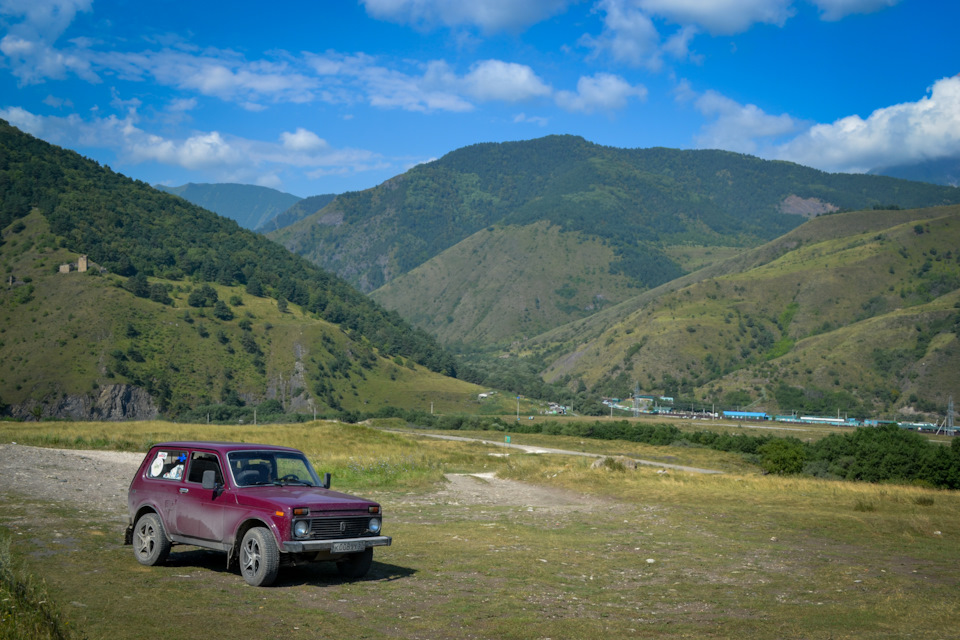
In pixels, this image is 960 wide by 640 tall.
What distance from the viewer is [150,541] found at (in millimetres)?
12633

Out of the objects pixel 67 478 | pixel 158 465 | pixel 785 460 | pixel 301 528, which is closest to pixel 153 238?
pixel 785 460

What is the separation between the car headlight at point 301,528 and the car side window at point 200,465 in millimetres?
2135

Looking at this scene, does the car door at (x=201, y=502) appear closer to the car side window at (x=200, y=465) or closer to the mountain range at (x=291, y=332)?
the car side window at (x=200, y=465)

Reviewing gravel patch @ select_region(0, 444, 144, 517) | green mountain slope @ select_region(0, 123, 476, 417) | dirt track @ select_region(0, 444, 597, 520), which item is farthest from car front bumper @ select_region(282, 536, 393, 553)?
green mountain slope @ select_region(0, 123, 476, 417)

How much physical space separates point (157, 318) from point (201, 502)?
119 m

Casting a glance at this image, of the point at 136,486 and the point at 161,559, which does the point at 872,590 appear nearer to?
the point at 161,559

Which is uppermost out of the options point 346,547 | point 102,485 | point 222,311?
point 222,311

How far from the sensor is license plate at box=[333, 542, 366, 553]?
37.3ft

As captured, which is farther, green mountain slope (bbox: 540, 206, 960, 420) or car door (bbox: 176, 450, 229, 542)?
green mountain slope (bbox: 540, 206, 960, 420)

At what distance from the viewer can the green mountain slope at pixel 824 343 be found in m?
143

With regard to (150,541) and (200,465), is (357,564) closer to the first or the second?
(200,465)

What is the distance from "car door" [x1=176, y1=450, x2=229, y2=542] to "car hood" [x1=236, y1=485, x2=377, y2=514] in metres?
0.46

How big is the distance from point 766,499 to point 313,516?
20.1 m

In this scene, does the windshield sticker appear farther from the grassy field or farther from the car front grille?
the car front grille
